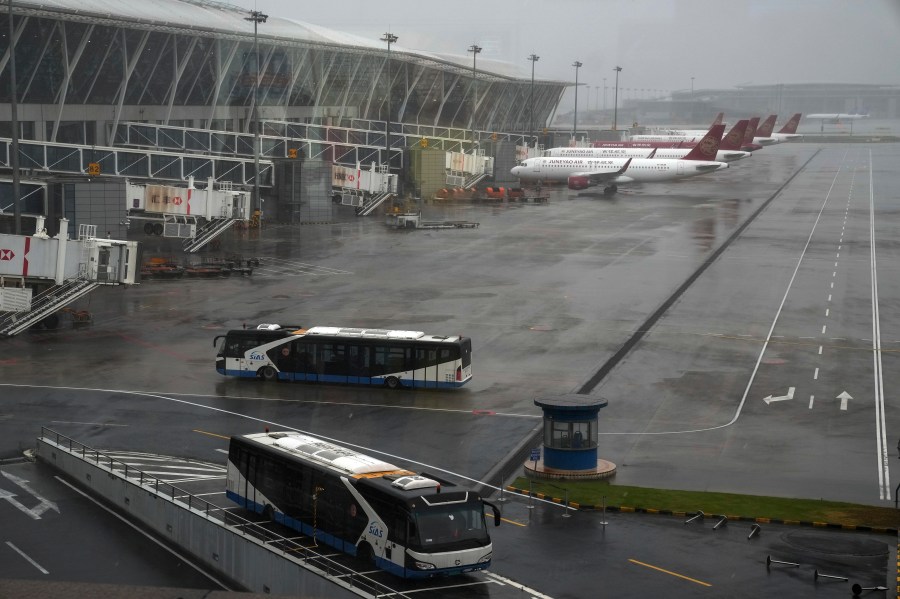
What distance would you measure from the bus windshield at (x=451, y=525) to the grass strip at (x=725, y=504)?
266 inches

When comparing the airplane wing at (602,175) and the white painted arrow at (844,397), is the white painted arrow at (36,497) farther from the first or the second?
the airplane wing at (602,175)

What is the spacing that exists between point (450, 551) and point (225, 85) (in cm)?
10071

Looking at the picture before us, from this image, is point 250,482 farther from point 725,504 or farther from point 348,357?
point 348,357

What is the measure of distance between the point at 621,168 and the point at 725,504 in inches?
4175

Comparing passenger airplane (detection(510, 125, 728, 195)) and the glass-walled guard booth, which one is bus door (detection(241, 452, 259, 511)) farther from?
passenger airplane (detection(510, 125, 728, 195))

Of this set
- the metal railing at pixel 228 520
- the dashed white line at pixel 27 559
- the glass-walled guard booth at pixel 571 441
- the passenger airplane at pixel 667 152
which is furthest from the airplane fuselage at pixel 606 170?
the dashed white line at pixel 27 559

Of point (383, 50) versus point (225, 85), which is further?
point (383, 50)

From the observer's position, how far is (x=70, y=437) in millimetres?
37375

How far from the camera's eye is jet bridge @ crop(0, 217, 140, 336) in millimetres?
53844

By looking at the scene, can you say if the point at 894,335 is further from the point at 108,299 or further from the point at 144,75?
the point at 144,75

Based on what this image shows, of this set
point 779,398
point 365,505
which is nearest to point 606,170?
point 779,398

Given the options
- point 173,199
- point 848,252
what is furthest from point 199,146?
point 848,252

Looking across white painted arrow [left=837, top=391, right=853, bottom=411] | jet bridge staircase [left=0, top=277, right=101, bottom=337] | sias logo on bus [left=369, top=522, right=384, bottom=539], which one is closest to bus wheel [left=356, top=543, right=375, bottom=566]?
sias logo on bus [left=369, top=522, right=384, bottom=539]

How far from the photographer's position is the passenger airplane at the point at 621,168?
135m
